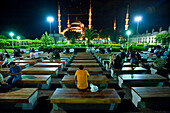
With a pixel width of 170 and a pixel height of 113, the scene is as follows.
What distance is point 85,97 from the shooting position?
3.38 metres

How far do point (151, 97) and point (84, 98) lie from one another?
2241 millimetres

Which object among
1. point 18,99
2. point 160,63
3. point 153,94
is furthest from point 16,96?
point 160,63

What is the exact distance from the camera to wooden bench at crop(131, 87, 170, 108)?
3.50 metres

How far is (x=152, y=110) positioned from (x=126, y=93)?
4.74ft

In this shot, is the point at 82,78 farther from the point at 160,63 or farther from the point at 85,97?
the point at 160,63

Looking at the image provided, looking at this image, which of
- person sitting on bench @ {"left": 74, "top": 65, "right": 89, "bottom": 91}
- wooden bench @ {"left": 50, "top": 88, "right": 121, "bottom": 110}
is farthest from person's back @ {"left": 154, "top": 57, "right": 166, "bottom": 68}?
person sitting on bench @ {"left": 74, "top": 65, "right": 89, "bottom": 91}

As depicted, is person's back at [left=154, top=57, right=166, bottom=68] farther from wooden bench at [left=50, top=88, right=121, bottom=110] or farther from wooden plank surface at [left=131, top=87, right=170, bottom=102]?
wooden bench at [left=50, top=88, right=121, bottom=110]

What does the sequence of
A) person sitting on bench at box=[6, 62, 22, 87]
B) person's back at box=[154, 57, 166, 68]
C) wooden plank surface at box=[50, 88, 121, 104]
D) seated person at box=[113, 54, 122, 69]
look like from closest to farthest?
wooden plank surface at box=[50, 88, 121, 104], person sitting on bench at box=[6, 62, 22, 87], seated person at box=[113, 54, 122, 69], person's back at box=[154, 57, 166, 68]

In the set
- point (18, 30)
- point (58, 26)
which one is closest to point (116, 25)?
point (58, 26)

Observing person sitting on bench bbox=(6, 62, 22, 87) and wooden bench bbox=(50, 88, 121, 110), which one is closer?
wooden bench bbox=(50, 88, 121, 110)

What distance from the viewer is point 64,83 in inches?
195

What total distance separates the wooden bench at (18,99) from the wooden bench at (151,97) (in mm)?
3774

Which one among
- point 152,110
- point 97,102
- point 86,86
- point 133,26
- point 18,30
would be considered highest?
point 133,26

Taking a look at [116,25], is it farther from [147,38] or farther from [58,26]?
[58,26]
